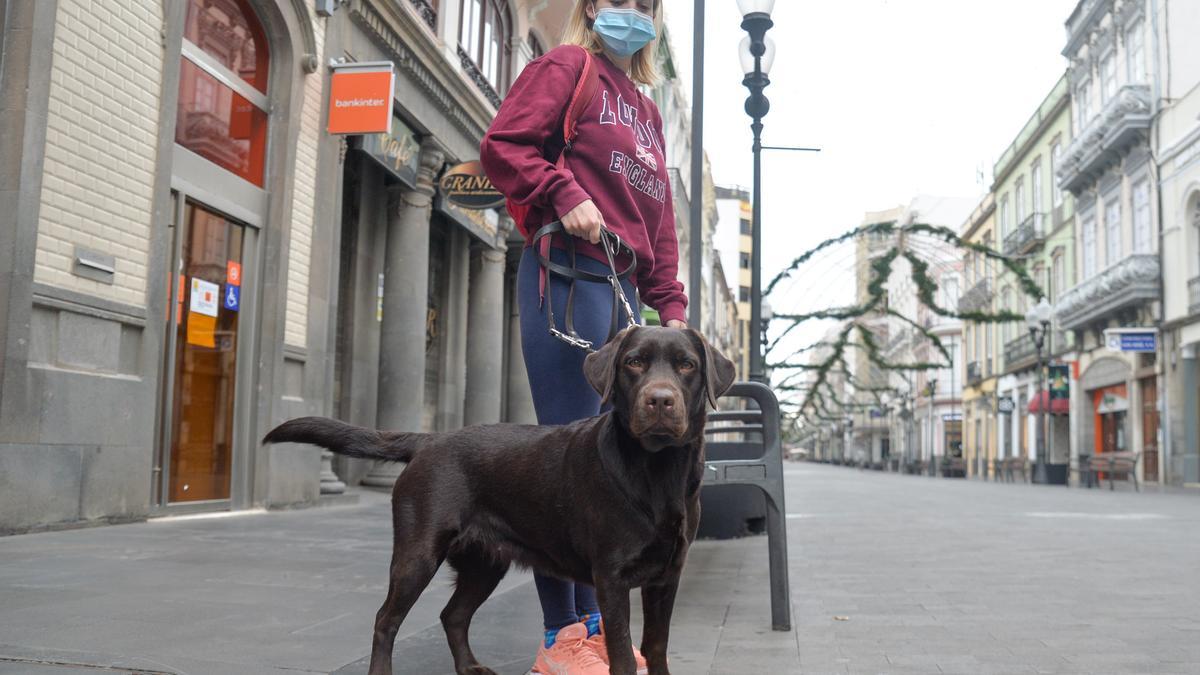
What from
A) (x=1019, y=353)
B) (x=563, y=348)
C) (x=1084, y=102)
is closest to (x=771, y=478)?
(x=563, y=348)

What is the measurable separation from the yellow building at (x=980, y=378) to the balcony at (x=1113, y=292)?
411 inches

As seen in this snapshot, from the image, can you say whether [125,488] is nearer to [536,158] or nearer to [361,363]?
[536,158]

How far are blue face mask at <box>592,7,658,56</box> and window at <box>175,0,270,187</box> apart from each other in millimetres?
6129

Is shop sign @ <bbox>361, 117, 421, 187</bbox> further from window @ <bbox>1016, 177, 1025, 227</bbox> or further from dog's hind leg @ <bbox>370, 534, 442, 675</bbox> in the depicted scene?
window @ <bbox>1016, 177, 1025, 227</bbox>

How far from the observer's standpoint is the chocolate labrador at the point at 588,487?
2670 millimetres

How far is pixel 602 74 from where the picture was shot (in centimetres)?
350

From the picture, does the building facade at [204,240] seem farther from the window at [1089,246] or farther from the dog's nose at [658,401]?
the window at [1089,246]

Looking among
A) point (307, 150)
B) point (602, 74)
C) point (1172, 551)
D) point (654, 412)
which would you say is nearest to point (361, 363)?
point (307, 150)

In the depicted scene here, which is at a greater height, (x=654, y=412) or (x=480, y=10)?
(x=480, y=10)

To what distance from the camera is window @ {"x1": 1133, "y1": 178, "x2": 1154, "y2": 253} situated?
2992cm

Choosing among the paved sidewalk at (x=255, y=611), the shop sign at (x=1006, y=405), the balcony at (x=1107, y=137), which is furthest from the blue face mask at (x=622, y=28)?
the shop sign at (x=1006, y=405)

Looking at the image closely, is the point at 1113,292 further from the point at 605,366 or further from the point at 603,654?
the point at 605,366

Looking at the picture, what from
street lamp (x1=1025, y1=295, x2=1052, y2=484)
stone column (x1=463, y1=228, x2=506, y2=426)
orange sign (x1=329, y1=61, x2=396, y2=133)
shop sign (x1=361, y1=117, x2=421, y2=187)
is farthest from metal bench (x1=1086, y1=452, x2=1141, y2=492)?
orange sign (x1=329, y1=61, x2=396, y2=133)

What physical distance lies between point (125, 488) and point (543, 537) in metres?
5.86
